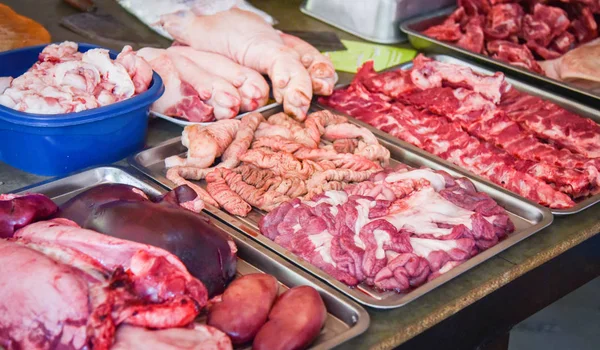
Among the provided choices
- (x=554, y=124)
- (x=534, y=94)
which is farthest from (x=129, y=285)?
(x=534, y=94)

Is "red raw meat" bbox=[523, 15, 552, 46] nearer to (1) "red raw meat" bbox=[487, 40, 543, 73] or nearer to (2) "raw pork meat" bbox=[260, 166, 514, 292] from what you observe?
(1) "red raw meat" bbox=[487, 40, 543, 73]

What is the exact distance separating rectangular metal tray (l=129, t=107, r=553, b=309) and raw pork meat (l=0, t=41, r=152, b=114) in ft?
0.85

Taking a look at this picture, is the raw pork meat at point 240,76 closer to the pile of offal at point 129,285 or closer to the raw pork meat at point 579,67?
the pile of offal at point 129,285

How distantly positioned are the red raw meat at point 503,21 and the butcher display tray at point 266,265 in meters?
2.25

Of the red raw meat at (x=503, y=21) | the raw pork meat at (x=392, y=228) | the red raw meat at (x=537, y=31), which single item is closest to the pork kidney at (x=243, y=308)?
the raw pork meat at (x=392, y=228)

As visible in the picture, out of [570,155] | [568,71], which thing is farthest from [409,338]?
[568,71]

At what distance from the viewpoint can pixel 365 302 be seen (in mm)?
1935

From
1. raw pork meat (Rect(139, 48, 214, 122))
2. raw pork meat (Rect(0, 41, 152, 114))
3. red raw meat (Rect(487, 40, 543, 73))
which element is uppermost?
red raw meat (Rect(487, 40, 543, 73))

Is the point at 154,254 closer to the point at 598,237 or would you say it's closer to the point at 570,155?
the point at 598,237

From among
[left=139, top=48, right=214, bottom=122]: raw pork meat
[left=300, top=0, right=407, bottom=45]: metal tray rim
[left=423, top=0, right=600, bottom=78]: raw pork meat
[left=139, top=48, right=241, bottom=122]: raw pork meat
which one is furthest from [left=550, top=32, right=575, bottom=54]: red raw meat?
[left=139, top=48, right=214, bottom=122]: raw pork meat

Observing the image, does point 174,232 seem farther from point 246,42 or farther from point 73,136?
point 246,42

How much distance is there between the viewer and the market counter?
6.36ft

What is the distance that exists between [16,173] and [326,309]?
1.30 metres

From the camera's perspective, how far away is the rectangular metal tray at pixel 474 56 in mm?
3305
